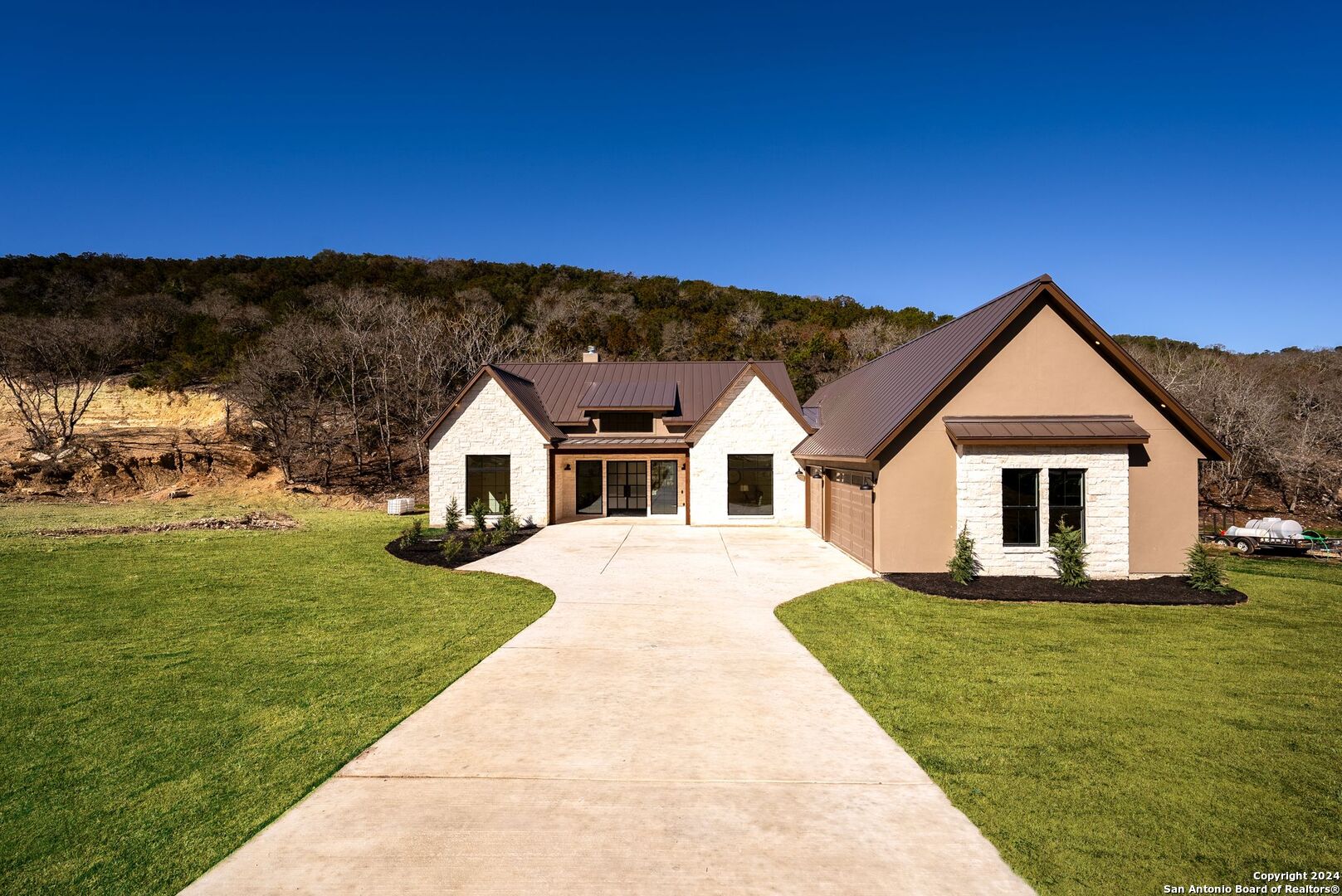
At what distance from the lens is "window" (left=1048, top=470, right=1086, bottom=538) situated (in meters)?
12.6

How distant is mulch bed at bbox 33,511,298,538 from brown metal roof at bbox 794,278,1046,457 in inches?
717

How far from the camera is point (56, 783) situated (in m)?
4.54

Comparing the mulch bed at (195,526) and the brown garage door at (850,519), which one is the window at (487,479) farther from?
the brown garage door at (850,519)

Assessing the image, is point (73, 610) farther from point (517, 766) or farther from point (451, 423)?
point (451, 423)

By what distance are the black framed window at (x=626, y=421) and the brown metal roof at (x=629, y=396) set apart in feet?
1.60

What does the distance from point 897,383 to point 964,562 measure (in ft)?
17.2

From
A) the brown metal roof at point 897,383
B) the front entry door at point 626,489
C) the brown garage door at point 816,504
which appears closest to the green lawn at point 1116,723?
the brown metal roof at point 897,383

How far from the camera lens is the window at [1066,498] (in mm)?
12562

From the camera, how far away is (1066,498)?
12.6 meters

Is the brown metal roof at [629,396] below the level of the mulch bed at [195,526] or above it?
above

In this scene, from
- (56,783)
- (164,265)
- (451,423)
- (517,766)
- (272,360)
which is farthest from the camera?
(164,265)

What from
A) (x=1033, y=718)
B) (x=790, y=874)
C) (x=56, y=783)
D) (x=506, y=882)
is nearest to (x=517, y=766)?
(x=506, y=882)

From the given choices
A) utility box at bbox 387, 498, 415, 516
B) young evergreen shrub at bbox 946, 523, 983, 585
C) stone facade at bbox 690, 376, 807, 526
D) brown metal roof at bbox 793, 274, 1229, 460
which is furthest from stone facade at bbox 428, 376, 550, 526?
young evergreen shrub at bbox 946, 523, 983, 585

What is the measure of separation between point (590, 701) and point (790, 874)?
3034 mm
